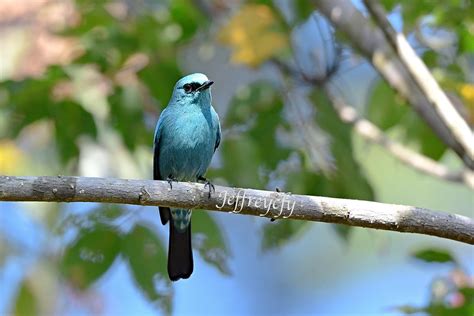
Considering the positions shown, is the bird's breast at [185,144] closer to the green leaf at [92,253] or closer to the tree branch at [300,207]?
the green leaf at [92,253]

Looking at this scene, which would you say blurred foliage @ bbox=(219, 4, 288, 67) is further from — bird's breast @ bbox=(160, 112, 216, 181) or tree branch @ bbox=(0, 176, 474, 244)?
tree branch @ bbox=(0, 176, 474, 244)

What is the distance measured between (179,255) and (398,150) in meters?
1.41

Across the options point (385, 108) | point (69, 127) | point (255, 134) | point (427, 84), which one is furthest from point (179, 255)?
point (427, 84)

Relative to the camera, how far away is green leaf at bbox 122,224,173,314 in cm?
451

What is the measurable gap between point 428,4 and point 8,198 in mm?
2490

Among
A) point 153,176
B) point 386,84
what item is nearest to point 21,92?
point 153,176

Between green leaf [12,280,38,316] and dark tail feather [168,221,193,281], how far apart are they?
788 millimetres

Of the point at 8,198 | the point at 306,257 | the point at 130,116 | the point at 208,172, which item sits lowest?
the point at 8,198

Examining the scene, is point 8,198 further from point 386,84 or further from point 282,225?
point 386,84

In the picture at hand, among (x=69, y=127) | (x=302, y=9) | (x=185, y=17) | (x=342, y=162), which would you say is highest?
(x=302, y=9)

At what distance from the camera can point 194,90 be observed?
5465 mm

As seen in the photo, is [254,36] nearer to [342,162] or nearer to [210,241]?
[342,162]

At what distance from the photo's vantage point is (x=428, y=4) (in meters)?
4.73

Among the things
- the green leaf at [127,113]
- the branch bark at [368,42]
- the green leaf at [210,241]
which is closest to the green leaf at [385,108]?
the branch bark at [368,42]
